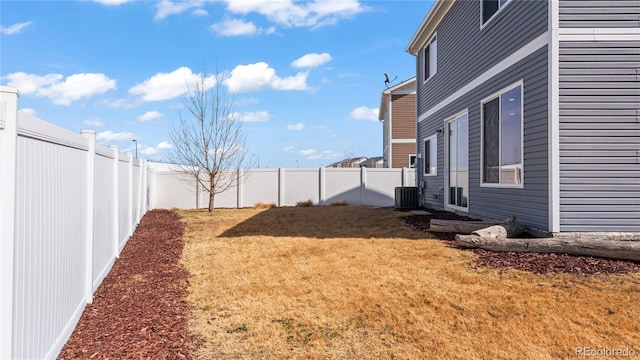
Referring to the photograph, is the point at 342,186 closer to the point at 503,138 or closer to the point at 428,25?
the point at 428,25

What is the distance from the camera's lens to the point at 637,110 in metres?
6.16

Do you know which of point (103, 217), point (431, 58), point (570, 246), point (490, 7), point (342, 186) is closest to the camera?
point (103, 217)

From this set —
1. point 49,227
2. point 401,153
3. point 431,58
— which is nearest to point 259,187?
point 401,153

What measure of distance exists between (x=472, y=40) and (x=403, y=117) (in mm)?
13745

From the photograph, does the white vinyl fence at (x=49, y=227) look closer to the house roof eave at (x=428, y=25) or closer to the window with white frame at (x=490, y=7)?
the window with white frame at (x=490, y=7)

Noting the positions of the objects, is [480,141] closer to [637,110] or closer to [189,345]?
[637,110]

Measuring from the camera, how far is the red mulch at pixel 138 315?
3.23 m

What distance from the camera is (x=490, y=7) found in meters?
8.60

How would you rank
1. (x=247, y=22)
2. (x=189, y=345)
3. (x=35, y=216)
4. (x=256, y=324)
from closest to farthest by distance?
(x=35, y=216)
(x=189, y=345)
(x=256, y=324)
(x=247, y=22)

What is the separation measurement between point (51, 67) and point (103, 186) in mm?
7739

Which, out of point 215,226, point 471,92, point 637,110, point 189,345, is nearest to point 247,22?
point 215,226

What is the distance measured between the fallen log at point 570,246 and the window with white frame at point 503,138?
1.54 meters

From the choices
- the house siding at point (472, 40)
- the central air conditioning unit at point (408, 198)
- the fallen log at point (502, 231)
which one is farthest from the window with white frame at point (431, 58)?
the fallen log at point (502, 231)

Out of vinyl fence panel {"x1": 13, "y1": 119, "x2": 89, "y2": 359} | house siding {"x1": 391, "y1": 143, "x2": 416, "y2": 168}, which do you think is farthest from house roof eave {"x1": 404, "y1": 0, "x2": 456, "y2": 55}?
vinyl fence panel {"x1": 13, "y1": 119, "x2": 89, "y2": 359}
